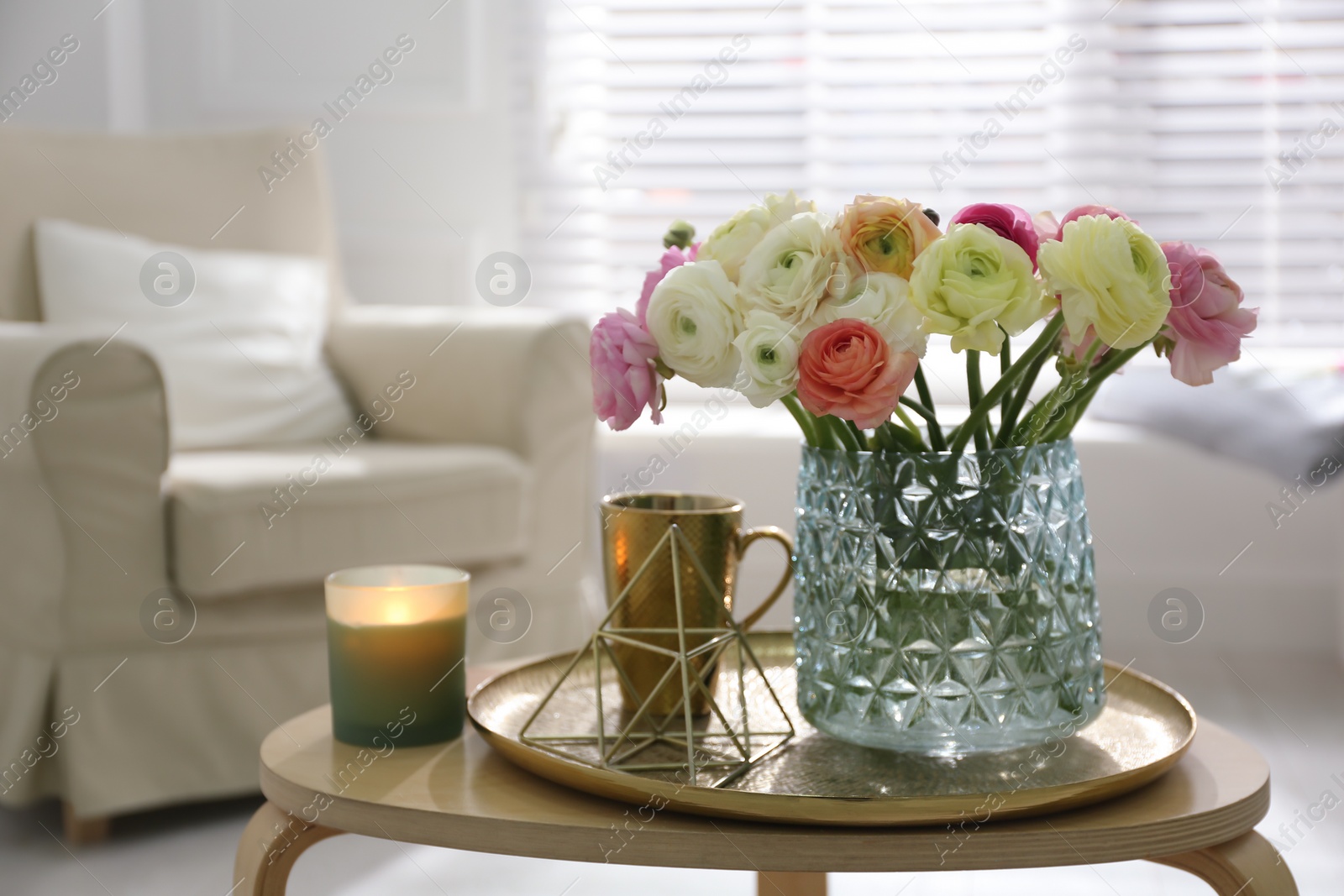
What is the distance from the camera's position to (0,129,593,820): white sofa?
140 cm

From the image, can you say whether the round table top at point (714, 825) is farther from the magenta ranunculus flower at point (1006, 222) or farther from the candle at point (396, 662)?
the magenta ranunculus flower at point (1006, 222)

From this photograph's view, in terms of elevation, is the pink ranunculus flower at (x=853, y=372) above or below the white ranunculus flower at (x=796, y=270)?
below

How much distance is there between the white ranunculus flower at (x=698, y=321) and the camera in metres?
0.66

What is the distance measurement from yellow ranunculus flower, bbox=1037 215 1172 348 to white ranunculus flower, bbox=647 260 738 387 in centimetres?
17

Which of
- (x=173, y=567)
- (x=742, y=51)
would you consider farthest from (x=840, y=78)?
(x=173, y=567)

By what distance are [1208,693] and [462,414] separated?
1.32m

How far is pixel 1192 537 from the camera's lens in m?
2.38

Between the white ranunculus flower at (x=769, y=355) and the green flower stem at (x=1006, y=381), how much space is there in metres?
0.11

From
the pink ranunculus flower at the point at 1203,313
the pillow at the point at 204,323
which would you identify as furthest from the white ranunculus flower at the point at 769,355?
the pillow at the point at 204,323

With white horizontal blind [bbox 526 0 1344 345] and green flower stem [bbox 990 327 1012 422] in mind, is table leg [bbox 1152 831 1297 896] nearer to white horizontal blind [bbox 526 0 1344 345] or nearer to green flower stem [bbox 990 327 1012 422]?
green flower stem [bbox 990 327 1012 422]

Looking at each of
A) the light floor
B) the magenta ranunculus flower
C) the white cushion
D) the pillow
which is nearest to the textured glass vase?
the magenta ranunculus flower

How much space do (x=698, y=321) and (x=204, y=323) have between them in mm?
1382

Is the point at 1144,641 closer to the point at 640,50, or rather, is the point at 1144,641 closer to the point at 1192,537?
the point at 1192,537

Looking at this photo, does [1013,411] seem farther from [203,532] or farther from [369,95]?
[369,95]
